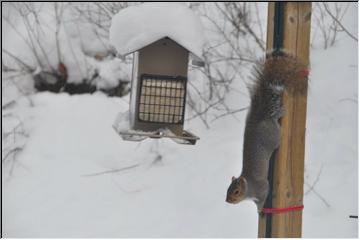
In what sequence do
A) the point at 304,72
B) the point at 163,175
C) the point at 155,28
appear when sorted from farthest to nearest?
1. the point at 163,175
2. the point at 155,28
3. the point at 304,72

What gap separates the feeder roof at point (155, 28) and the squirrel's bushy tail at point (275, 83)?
35 cm

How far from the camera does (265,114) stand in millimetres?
2352

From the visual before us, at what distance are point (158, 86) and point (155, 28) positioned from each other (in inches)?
11.2

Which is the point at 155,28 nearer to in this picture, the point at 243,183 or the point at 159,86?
the point at 159,86

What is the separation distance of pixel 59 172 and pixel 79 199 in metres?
0.35

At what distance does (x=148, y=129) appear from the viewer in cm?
268

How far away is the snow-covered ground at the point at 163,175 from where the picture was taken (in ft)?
14.2

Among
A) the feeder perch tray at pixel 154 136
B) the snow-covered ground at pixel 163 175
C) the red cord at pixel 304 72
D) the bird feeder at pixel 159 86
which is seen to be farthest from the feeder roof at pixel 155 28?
the snow-covered ground at pixel 163 175

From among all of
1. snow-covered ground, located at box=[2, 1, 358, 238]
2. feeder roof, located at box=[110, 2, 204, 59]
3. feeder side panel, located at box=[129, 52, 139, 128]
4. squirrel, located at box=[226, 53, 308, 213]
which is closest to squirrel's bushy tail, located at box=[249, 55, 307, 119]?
squirrel, located at box=[226, 53, 308, 213]

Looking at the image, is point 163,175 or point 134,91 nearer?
point 134,91

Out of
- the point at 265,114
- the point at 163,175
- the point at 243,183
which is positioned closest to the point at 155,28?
the point at 265,114

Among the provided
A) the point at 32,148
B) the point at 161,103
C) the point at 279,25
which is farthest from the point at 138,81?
the point at 32,148

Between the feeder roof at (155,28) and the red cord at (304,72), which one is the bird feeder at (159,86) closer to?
the feeder roof at (155,28)

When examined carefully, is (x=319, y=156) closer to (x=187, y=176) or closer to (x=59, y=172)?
(x=187, y=176)
